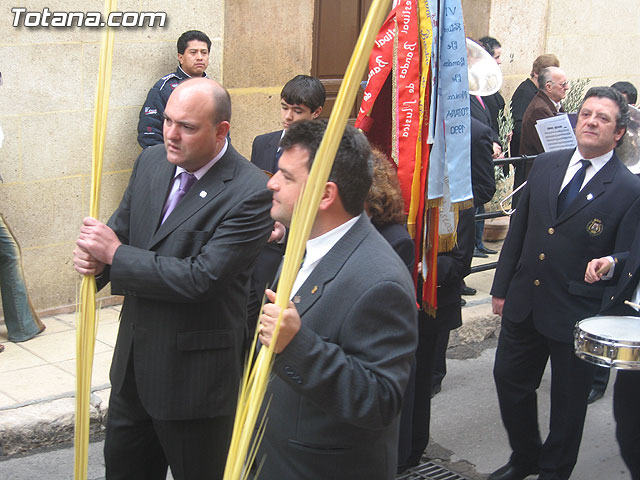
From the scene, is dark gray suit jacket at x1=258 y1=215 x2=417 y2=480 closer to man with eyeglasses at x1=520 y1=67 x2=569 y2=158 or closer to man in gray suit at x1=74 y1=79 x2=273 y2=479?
→ man in gray suit at x1=74 y1=79 x2=273 y2=479

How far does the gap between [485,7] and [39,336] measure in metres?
5.88

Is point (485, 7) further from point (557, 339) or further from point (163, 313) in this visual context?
point (163, 313)

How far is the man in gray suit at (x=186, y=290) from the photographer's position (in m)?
3.22

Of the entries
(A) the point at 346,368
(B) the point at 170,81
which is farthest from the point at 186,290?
(B) the point at 170,81

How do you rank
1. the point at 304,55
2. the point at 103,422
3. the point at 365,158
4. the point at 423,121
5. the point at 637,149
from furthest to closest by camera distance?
the point at 304,55, the point at 637,149, the point at 103,422, the point at 423,121, the point at 365,158

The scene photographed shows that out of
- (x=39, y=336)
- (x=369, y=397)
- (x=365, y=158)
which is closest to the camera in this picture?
(x=369, y=397)

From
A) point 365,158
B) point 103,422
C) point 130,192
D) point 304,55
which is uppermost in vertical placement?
point 304,55

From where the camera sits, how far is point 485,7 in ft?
31.9

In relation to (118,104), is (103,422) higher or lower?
lower

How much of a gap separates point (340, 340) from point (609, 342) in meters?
1.71

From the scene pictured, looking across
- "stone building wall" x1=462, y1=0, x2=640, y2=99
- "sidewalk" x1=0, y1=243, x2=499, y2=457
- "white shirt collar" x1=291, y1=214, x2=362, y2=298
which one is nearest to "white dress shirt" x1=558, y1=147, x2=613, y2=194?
"white shirt collar" x1=291, y1=214, x2=362, y2=298

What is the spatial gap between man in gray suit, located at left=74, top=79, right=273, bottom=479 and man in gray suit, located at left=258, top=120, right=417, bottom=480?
0.63 m

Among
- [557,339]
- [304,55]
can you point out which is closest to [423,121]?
[557,339]

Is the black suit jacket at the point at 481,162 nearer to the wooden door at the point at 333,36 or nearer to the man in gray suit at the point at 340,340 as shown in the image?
the man in gray suit at the point at 340,340
